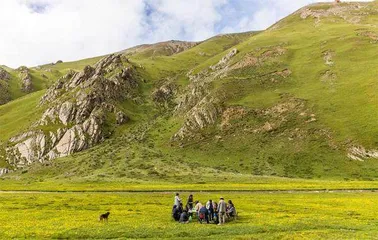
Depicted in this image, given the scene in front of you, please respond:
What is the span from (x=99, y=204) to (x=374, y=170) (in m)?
111

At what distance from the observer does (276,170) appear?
14325 centimetres

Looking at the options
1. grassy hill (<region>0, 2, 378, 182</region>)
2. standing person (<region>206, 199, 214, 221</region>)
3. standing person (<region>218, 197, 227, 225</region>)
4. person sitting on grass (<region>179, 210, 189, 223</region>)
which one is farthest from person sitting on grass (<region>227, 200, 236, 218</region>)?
grassy hill (<region>0, 2, 378, 182</region>)

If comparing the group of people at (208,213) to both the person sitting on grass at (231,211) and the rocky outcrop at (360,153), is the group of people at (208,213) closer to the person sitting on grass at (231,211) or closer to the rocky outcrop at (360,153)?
the person sitting on grass at (231,211)

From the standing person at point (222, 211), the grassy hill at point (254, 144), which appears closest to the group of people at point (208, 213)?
the standing person at point (222, 211)

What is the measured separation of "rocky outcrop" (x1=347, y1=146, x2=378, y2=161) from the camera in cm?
14112

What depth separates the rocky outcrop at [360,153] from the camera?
141125mm

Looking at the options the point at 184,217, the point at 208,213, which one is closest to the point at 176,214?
the point at 184,217

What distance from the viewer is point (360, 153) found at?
144000 millimetres

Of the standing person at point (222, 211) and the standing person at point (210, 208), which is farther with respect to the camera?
the standing person at point (210, 208)

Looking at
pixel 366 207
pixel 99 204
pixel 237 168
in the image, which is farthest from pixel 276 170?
pixel 99 204

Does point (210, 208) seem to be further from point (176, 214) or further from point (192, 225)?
point (176, 214)

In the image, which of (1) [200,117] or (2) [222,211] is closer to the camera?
(2) [222,211]

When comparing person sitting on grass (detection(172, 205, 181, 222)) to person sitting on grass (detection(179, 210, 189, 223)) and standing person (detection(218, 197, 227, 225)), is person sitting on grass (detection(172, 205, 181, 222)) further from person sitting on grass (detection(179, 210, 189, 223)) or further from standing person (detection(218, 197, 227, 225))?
standing person (detection(218, 197, 227, 225))

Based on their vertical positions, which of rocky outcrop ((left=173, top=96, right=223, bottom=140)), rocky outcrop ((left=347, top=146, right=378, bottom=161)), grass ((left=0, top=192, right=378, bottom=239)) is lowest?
grass ((left=0, top=192, right=378, bottom=239))
